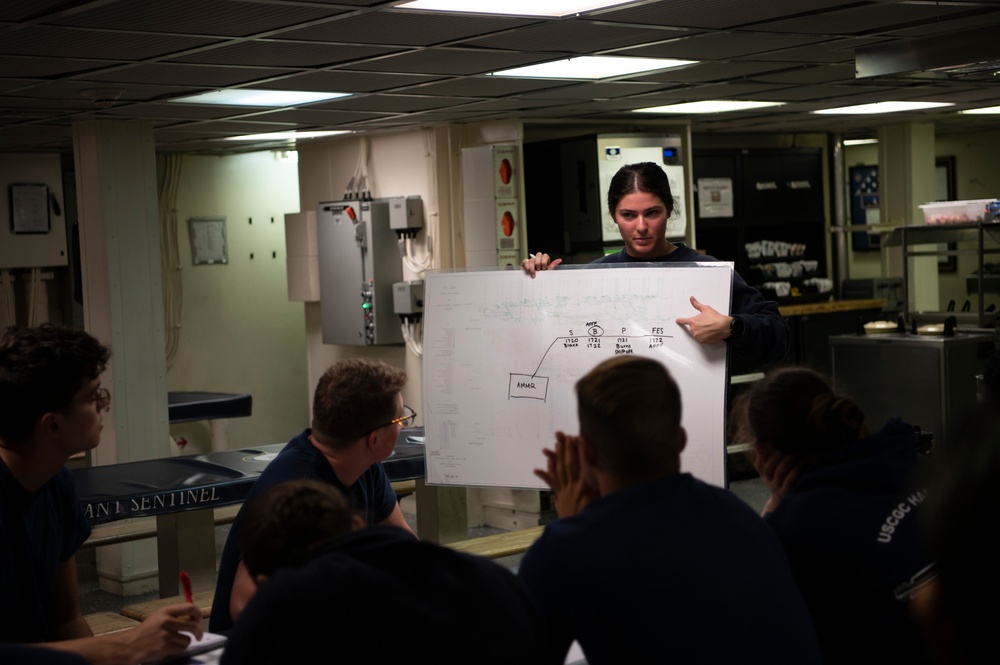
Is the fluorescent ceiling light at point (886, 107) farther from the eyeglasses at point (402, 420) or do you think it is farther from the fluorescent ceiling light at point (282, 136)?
the eyeglasses at point (402, 420)

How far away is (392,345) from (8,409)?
5.31 m

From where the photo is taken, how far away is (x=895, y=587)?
1.90m

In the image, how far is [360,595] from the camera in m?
1.50

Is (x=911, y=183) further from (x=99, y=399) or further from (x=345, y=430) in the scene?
(x=99, y=399)

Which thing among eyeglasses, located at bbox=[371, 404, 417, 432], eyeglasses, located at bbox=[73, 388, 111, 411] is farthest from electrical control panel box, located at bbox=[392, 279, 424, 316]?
eyeglasses, located at bbox=[73, 388, 111, 411]

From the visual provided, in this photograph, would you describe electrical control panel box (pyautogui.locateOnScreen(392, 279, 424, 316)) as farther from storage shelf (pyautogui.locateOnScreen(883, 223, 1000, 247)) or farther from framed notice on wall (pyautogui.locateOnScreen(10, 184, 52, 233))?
storage shelf (pyautogui.locateOnScreen(883, 223, 1000, 247))

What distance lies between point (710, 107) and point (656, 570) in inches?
228

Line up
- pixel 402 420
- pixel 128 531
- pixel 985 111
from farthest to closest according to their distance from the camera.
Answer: pixel 985 111, pixel 128 531, pixel 402 420

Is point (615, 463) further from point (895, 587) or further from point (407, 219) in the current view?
point (407, 219)

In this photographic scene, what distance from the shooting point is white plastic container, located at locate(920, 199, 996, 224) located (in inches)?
283

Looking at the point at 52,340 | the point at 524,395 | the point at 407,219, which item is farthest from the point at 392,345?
the point at 52,340

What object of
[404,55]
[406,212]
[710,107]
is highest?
[710,107]

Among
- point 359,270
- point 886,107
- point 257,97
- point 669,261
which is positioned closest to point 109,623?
point 669,261

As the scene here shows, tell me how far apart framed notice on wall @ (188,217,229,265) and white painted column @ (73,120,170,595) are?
268 cm
